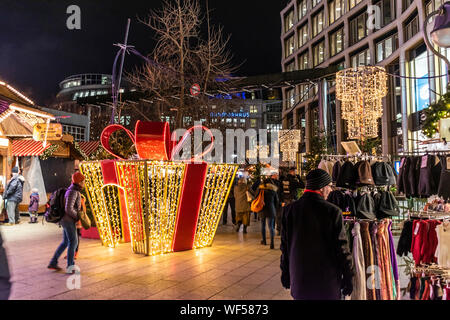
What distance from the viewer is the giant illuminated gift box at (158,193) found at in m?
7.64

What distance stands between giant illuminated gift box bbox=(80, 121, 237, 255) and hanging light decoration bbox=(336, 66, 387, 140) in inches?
232

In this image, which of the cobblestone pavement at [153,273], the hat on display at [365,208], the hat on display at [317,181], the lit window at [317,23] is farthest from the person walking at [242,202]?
the lit window at [317,23]

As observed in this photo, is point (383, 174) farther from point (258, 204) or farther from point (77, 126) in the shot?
point (77, 126)

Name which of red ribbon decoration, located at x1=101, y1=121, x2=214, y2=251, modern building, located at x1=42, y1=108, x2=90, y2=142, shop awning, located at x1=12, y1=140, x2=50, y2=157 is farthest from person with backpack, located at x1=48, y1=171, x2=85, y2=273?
modern building, located at x1=42, y1=108, x2=90, y2=142

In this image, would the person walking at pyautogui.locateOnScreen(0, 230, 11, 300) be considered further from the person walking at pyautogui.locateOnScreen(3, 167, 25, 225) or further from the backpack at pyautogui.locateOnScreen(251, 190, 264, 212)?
the person walking at pyautogui.locateOnScreen(3, 167, 25, 225)

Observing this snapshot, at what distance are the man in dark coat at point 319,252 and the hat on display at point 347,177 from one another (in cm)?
230

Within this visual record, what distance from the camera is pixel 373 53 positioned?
88.8 feet

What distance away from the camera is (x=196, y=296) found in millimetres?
5137

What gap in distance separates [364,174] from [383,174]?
0.99 ft

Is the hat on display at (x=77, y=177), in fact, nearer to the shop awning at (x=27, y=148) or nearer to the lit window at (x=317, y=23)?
the shop awning at (x=27, y=148)

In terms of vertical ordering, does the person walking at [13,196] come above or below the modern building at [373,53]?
below

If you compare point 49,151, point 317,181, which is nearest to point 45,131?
point 49,151

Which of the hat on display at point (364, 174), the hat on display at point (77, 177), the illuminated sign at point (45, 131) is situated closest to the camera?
the hat on display at point (364, 174)

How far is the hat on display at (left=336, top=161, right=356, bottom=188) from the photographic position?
5664 millimetres
